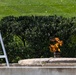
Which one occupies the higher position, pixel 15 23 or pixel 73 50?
pixel 15 23

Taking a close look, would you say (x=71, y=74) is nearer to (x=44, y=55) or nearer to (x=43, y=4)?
(x=44, y=55)

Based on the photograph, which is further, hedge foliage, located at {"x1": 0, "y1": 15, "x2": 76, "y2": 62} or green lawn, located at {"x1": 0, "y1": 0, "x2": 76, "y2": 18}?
green lawn, located at {"x1": 0, "y1": 0, "x2": 76, "y2": 18}

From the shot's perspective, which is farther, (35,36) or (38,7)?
(38,7)

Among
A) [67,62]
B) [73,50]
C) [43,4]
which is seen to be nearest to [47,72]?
[67,62]

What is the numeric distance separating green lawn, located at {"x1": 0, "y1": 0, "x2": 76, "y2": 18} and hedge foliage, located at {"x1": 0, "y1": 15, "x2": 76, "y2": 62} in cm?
372

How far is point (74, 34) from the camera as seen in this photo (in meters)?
12.2

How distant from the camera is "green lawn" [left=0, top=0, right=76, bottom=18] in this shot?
646 inches

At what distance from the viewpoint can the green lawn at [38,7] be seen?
53.8 feet

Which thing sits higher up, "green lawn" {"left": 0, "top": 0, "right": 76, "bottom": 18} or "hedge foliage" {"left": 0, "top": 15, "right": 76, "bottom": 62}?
"green lawn" {"left": 0, "top": 0, "right": 76, "bottom": 18}

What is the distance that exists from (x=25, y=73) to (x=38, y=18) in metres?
5.87

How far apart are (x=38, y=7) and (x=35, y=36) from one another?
4823mm

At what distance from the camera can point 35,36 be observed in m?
12.3

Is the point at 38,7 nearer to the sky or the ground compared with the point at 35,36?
nearer to the sky

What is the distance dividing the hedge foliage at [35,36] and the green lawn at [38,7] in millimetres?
3717
